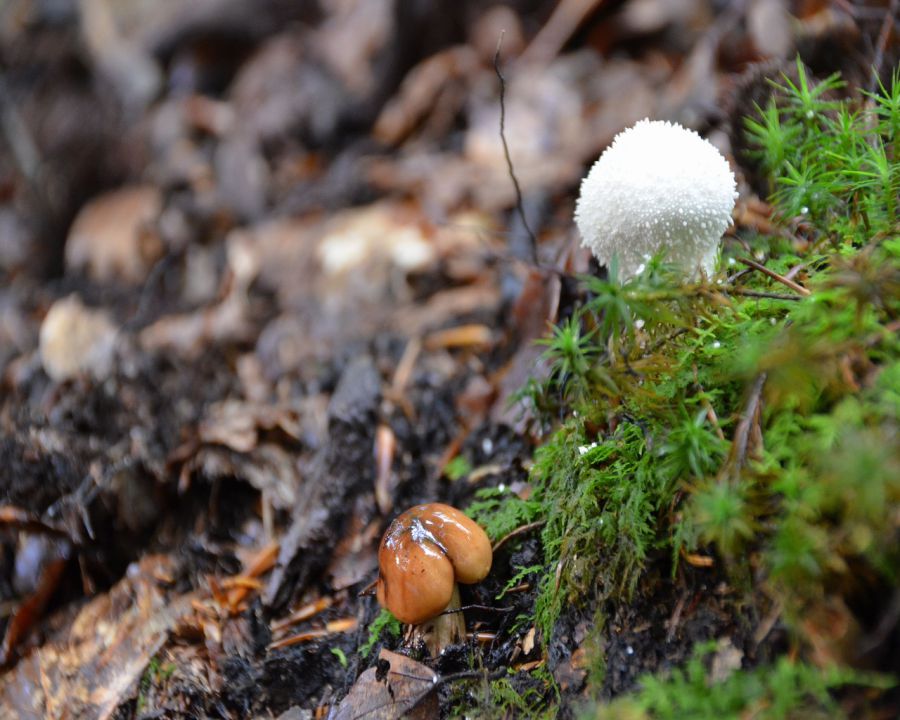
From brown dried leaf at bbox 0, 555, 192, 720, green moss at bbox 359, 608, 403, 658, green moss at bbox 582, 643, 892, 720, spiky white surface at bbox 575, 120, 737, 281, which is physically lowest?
green moss at bbox 359, 608, 403, 658

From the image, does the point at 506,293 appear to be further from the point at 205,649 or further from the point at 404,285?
the point at 205,649

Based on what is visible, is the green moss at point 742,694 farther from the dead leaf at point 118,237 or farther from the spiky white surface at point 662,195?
the dead leaf at point 118,237

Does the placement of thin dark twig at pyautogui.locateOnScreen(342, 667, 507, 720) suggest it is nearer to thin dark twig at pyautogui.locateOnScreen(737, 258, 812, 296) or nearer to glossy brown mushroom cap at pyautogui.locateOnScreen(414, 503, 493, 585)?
glossy brown mushroom cap at pyautogui.locateOnScreen(414, 503, 493, 585)

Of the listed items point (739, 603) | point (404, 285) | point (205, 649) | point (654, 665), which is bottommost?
point (404, 285)

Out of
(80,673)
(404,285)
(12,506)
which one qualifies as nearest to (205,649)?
(80,673)

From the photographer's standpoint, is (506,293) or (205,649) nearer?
(205,649)

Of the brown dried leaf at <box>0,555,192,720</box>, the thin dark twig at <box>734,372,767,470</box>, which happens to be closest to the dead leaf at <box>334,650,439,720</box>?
the brown dried leaf at <box>0,555,192,720</box>

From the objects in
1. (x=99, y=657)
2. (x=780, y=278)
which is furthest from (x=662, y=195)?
(x=99, y=657)

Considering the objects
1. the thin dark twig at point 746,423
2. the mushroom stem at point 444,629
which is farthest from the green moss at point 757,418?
the mushroom stem at point 444,629

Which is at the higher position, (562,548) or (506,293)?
(562,548)
